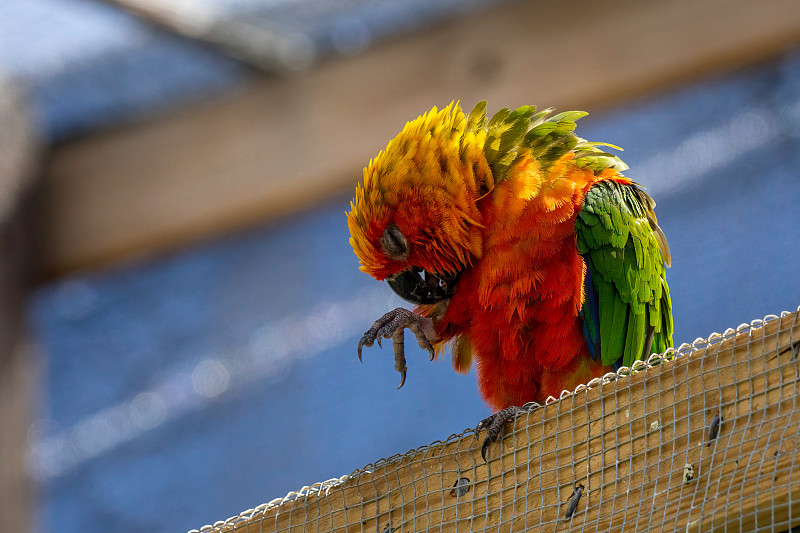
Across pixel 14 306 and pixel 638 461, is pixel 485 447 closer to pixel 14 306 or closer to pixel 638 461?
pixel 638 461

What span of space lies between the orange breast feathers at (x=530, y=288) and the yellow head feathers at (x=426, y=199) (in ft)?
0.17

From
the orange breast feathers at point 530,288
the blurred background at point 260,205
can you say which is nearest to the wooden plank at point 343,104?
the blurred background at point 260,205

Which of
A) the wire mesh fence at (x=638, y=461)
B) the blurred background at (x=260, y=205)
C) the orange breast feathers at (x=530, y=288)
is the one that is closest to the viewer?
the wire mesh fence at (x=638, y=461)

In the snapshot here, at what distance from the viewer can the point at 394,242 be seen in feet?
6.54

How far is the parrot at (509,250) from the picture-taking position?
193cm

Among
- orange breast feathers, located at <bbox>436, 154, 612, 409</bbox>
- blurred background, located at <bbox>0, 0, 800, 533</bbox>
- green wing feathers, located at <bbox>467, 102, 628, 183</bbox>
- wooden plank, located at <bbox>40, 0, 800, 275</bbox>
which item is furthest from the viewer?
blurred background, located at <bbox>0, 0, 800, 533</bbox>

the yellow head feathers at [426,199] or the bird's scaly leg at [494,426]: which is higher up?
the yellow head feathers at [426,199]

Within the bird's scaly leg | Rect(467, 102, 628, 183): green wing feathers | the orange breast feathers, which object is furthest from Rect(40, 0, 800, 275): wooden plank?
the bird's scaly leg

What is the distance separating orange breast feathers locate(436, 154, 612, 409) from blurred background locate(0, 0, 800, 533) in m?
1.23

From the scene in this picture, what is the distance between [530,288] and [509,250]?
0.30 feet

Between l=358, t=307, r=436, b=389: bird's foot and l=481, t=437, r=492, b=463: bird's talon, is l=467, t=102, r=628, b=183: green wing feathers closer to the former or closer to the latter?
l=358, t=307, r=436, b=389: bird's foot

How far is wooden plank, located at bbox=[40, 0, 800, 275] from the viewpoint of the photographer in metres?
3.00

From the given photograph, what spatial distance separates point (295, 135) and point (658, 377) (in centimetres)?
234

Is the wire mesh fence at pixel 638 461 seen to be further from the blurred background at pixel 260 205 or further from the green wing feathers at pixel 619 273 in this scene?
the blurred background at pixel 260 205
